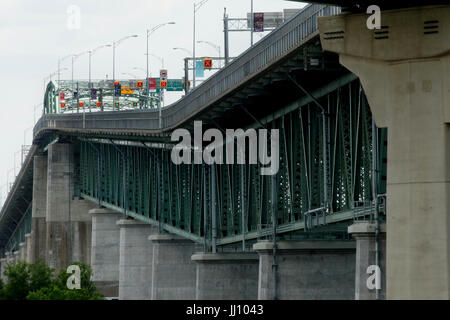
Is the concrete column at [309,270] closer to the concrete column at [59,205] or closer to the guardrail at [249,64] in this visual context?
the guardrail at [249,64]

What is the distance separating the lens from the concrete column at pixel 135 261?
112 metres

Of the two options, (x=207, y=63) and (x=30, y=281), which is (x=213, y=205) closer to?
(x=30, y=281)

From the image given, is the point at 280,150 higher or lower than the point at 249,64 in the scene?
lower

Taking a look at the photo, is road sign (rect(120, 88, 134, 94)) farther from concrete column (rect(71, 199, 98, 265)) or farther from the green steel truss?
Result: the green steel truss

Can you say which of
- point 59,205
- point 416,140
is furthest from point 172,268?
point 416,140

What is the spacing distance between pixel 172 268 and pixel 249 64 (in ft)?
124

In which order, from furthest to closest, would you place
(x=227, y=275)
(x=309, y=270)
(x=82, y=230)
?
1. (x=82, y=230)
2. (x=227, y=275)
3. (x=309, y=270)

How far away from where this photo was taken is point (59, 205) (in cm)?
13650

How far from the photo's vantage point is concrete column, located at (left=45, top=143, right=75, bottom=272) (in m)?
134

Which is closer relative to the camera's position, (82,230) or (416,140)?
(416,140)

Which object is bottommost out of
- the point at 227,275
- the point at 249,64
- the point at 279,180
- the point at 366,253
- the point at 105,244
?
the point at 227,275

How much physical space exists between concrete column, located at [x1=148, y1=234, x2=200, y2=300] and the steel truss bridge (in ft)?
5.68

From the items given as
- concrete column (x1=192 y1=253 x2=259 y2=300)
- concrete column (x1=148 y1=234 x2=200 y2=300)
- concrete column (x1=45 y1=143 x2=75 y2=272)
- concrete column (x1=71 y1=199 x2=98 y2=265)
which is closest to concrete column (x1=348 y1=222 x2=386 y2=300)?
concrete column (x1=192 y1=253 x2=259 y2=300)

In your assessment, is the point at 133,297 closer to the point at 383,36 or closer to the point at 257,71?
the point at 257,71
